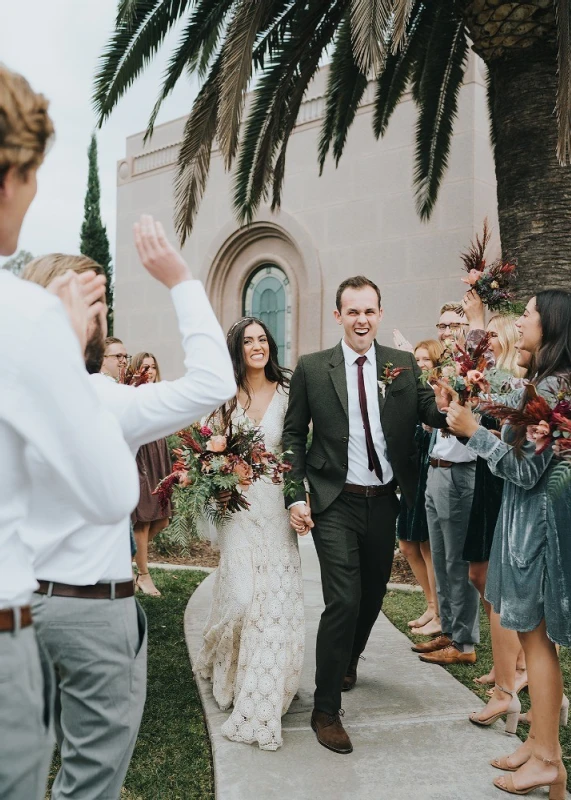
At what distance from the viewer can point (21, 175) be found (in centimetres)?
141

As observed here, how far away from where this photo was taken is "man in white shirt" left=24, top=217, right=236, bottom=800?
190 centimetres

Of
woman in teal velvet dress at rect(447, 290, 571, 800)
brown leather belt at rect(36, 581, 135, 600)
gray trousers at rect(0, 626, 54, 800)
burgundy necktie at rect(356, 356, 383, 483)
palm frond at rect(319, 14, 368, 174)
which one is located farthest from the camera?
palm frond at rect(319, 14, 368, 174)

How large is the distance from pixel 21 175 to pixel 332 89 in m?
9.02

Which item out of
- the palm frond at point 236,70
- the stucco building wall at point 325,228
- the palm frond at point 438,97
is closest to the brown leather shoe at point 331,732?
the palm frond at point 236,70

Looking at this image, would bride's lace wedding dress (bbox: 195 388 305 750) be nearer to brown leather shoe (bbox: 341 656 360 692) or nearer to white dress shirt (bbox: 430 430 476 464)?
brown leather shoe (bbox: 341 656 360 692)

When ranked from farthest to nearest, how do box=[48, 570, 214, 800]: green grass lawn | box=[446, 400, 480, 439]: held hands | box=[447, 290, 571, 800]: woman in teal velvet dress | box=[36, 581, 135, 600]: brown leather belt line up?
box=[446, 400, 480, 439]: held hands < box=[48, 570, 214, 800]: green grass lawn < box=[447, 290, 571, 800]: woman in teal velvet dress < box=[36, 581, 135, 600]: brown leather belt

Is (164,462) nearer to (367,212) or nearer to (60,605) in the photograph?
(60,605)

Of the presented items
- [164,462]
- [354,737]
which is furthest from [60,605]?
[164,462]

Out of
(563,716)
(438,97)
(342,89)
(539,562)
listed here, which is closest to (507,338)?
(539,562)

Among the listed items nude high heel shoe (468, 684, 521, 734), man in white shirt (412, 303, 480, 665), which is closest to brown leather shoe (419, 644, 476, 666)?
man in white shirt (412, 303, 480, 665)

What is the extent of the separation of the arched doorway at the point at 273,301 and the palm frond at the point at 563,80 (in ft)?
27.5

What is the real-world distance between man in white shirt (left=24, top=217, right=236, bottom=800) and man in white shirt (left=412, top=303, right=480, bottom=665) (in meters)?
3.46

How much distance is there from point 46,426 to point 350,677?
3858 millimetres

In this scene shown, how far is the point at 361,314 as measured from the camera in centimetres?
442
